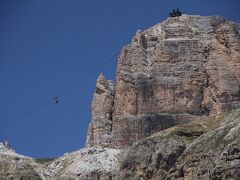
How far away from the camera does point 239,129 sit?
18150cm

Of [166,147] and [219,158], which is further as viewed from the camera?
[166,147]

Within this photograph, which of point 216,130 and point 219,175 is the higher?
point 216,130

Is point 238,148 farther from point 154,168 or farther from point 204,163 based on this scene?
point 154,168

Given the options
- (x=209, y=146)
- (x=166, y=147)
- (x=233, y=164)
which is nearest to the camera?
(x=233, y=164)

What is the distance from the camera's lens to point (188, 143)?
7712 inches

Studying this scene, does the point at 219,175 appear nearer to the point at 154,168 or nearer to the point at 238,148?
the point at 238,148

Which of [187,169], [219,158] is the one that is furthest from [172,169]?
[219,158]

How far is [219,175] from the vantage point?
174 metres

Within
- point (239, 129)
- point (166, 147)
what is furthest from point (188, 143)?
point (239, 129)

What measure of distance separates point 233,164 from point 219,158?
383 centimetres

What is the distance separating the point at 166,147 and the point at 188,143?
4.13m

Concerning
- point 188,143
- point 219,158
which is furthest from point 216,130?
point 219,158

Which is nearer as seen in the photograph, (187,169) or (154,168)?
(187,169)

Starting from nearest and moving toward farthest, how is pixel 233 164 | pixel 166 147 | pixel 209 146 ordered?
pixel 233 164
pixel 209 146
pixel 166 147
